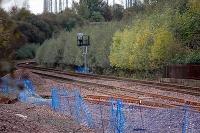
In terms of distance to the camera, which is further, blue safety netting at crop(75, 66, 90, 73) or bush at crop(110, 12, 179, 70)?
blue safety netting at crop(75, 66, 90, 73)

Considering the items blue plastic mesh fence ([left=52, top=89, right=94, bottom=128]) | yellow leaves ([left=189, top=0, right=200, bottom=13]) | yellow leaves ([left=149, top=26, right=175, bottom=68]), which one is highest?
yellow leaves ([left=189, top=0, right=200, bottom=13])

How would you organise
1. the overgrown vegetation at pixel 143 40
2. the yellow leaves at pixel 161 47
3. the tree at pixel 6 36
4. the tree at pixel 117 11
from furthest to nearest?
the tree at pixel 117 11 → the yellow leaves at pixel 161 47 → the overgrown vegetation at pixel 143 40 → the tree at pixel 6 36

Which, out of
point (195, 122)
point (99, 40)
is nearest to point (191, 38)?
point (99, 40)

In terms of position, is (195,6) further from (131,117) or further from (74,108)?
(131,117)

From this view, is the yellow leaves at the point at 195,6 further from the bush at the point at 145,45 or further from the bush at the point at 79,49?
the bush at the point at 79,49

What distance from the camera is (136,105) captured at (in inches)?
752

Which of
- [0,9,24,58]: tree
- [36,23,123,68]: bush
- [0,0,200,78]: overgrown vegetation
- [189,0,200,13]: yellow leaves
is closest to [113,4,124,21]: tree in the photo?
[36,23,123,68]: bush

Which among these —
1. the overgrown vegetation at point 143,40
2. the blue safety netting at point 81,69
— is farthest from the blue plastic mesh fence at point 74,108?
the blue safety netting at point 81,69

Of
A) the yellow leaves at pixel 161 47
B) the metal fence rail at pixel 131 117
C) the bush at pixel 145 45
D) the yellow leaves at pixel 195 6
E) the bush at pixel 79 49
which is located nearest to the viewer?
the metal fence rail at pixel 131 117

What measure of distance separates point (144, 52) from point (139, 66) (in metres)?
1.57

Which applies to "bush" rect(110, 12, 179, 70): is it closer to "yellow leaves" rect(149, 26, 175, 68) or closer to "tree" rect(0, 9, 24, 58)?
"yellow leaves" rect(149, 26, 175, 68)

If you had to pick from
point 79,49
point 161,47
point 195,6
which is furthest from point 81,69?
point 195,6

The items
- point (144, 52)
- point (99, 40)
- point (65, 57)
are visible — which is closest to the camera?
point (144, 52)

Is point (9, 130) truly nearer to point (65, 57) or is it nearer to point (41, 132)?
point (41, 132)
